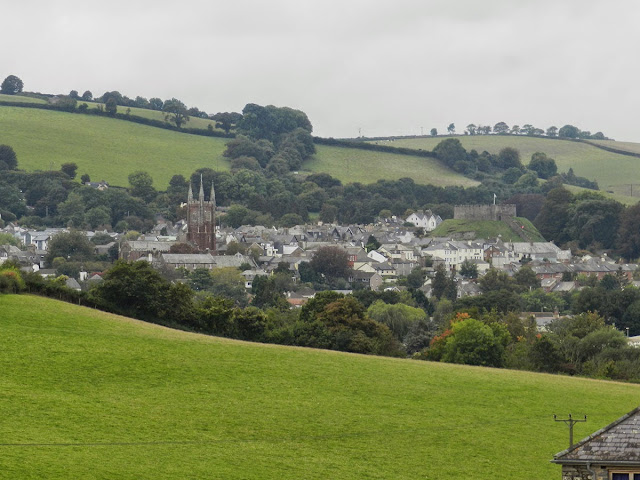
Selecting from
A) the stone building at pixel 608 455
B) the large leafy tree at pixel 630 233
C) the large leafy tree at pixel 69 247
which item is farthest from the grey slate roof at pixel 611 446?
the large leafy tree at pixel 630 233

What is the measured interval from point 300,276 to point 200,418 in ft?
429

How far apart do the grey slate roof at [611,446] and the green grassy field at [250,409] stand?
490 inches

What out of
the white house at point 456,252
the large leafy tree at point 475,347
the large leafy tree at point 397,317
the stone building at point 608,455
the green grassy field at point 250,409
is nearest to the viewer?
the stone building at point 608,455

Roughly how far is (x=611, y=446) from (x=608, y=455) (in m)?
0.20

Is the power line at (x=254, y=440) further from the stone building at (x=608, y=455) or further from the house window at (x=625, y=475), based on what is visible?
the house window at (x=625, y=475)

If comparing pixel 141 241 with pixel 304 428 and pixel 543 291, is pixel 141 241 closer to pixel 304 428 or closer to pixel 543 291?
pixel 543 291

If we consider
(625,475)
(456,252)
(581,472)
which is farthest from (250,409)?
(456,252)

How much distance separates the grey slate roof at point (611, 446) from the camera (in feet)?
73.1

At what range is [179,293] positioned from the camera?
216 ft

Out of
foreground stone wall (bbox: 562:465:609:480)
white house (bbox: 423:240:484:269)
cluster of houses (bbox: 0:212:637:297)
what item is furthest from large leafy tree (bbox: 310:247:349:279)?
foreground stone wall (bbox: 562:465:609:480)

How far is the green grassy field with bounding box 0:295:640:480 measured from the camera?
115 ft

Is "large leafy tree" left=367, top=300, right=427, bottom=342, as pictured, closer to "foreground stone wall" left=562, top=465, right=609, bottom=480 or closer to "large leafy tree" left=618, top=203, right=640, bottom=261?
"foreground stone wall" left=562, top=465, right=609, bottom=480

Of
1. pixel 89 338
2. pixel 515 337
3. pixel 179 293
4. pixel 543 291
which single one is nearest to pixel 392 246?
pixel 543 291

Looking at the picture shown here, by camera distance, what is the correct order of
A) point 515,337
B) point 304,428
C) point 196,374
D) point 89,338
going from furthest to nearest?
point 515,337 < point 89,338 < point 196,374 < point 304,428
